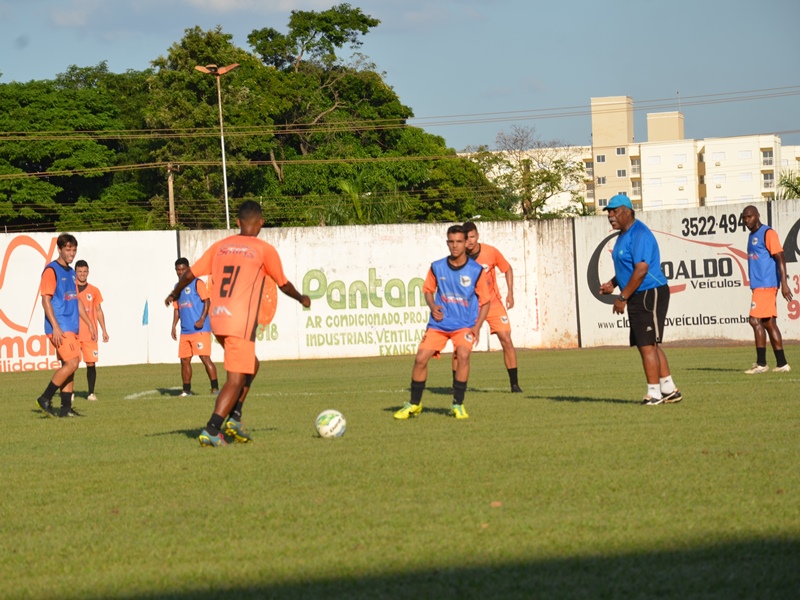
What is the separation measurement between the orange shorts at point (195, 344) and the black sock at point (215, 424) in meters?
7.32

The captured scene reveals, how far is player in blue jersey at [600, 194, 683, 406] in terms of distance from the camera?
11156mm

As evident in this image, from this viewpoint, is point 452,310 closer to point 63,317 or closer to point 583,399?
point 583,399

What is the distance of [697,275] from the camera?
2520 cm

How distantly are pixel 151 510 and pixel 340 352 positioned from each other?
1939 cm

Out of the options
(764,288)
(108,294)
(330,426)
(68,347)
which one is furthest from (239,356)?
(108,294)

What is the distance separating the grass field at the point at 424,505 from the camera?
4.76 m

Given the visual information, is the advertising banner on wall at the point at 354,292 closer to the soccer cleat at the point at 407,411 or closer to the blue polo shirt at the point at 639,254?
the blue polo shirt at the point at 639,254

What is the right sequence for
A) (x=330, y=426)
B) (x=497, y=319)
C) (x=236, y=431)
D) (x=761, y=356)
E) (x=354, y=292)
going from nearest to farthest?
(x=236, y=431) → (x=330, y=426) → (x=497, y=319) → (x=761, y=356) → (x=354, y=292)

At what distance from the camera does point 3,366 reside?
24531 millimetres

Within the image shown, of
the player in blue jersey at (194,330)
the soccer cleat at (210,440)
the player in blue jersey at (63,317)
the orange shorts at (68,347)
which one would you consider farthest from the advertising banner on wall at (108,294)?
the soccer cleat at (210,440)

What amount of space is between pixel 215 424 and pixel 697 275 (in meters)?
18.3

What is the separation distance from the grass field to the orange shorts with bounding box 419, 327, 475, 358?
2.60 ft

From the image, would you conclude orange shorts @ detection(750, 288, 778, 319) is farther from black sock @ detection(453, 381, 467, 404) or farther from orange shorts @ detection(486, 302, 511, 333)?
black sock @ detection(453, 381, 467, 404)

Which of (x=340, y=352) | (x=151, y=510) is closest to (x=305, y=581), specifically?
(x=151, y=510)
